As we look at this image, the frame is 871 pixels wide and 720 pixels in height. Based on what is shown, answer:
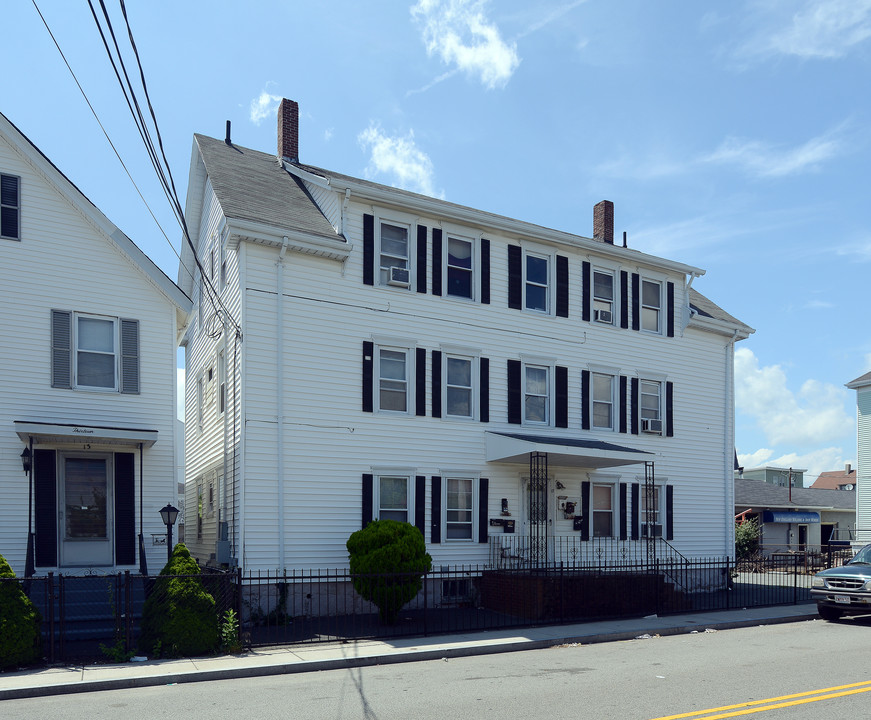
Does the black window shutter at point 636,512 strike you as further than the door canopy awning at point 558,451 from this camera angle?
Yes

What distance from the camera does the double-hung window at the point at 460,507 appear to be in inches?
762

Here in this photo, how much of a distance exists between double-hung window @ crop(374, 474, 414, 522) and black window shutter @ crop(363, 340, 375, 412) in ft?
5.37

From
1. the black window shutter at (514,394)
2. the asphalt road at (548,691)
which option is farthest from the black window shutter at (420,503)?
the asphalt road at (548,691)

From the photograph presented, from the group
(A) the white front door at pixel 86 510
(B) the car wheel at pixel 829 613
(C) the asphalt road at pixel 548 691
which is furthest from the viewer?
(B) the car wheel at pixel 829 613

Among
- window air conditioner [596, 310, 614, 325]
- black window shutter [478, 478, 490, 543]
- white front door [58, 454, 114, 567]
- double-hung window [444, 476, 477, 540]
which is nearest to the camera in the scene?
white front door [58, 454, 114, 567]

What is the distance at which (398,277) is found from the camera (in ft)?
62.4

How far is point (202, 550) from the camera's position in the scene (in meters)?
21.4

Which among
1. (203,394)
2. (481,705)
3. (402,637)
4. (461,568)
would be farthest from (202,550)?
(481,705)

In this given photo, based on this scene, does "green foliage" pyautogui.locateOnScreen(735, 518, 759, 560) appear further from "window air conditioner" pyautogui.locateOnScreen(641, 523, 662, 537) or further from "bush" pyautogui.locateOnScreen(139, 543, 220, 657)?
"bush" pyautogui.locateOnScreen(139, 543, 220, 657)

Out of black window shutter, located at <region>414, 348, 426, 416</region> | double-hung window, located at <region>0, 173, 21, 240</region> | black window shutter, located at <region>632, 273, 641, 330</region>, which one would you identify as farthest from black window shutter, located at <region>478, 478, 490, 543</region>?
double-hung window, located at <region>0, 173, 21, 240</region>

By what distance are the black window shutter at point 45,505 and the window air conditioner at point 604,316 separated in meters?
13.6

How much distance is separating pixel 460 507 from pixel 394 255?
606 cm

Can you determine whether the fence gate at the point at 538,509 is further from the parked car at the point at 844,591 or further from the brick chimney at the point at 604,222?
the brick chimney at the point at 604,222

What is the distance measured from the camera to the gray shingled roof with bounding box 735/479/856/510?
41.9m
